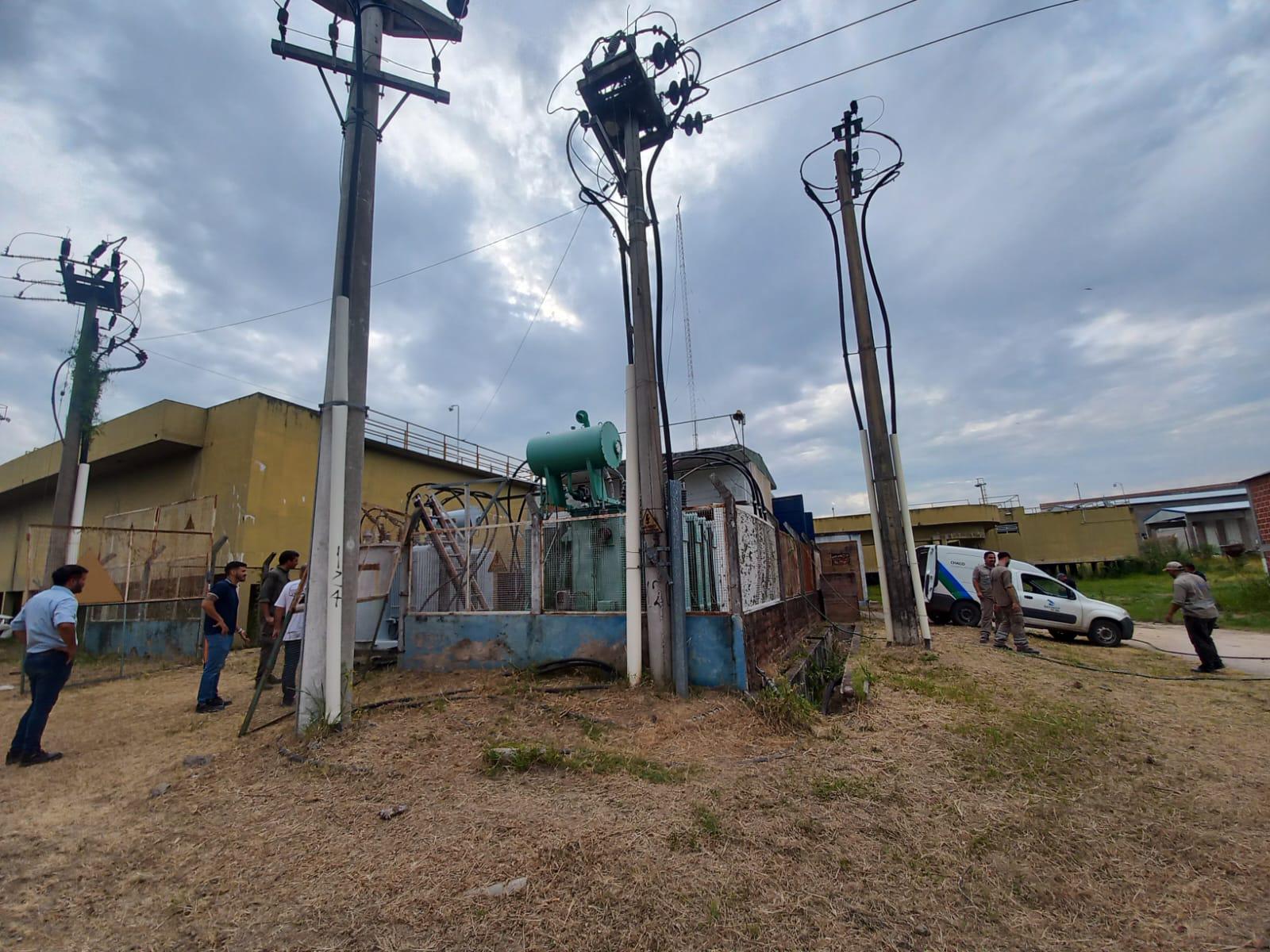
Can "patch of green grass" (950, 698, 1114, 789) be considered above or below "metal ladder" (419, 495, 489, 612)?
below

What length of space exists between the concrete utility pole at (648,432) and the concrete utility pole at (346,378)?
2.31 metres

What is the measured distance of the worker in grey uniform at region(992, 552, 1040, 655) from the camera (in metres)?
9.40

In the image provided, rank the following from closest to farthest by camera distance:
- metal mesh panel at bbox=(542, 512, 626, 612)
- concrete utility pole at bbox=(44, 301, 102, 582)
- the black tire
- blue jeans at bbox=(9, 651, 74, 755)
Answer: blue jeans at bbox=(9, 651, 74, 755), metal mesh panel at bbox=(542, 512, 626, 612), the black tire, concrete utility pole at bbox=(44, 301, 102, 582)

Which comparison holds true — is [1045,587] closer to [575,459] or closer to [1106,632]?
[1106,632]

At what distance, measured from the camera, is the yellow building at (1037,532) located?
32.1m

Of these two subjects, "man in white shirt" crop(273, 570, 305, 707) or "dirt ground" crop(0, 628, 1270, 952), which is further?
"man in white shirt" crop(273, 570, 305, 707)

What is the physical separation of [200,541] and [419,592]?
698 centimetres

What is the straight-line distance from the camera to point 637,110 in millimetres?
7102

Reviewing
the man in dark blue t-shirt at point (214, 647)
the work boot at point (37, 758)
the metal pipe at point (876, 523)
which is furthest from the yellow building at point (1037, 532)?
the work boot at point (37, 758)

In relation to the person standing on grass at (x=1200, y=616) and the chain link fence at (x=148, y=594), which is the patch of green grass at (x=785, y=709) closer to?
the person standing on grass at (x=1200, y=616)

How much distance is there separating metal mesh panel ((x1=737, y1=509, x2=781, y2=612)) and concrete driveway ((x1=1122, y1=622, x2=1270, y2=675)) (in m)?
6.26

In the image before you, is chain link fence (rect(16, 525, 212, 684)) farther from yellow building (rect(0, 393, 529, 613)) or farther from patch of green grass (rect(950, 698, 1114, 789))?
patch of green grass (rect(950, 698, 1114, 789))

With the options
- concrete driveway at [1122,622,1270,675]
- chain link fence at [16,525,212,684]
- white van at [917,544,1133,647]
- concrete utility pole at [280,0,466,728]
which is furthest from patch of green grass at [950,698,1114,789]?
chain link fence at [16,525,212,684]

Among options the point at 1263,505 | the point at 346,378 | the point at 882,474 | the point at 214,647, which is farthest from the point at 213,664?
the point at 1263,505
